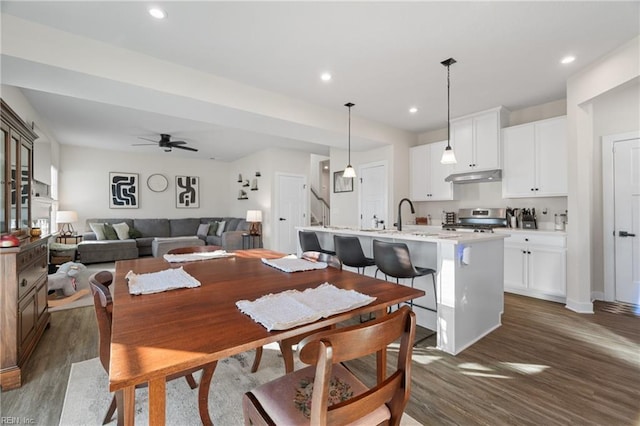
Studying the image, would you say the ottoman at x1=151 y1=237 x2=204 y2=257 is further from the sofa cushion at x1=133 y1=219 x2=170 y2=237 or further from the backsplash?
the backsplash

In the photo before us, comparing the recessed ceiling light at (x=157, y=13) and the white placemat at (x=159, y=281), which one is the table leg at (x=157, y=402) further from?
the recessed ceiling light at (x=157, y=13)

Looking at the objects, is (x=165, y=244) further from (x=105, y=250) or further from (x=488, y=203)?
(x=488, y=203)

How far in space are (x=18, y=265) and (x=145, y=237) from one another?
537cm

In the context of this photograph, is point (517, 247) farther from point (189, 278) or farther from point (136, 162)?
point (136, 162)

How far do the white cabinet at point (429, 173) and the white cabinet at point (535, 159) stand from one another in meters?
0.84

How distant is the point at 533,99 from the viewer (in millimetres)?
3912

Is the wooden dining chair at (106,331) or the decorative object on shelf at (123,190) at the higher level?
the decorative object on shelf at (123,190)

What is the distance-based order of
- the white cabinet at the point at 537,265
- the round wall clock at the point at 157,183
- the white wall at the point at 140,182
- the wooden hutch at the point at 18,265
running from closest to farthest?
1. the wooden hutch at the point at 18,265
2. the white cabinet at the point at 537,265
3. the white wall at the point at 140,182
4. the round wall clock at the point at 157,183

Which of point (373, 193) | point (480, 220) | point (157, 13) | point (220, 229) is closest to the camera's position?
point (157, 13)

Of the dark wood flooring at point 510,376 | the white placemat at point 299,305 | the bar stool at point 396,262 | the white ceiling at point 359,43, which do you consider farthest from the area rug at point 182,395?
the white ceiling at point 359,43

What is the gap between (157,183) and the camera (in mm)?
7566

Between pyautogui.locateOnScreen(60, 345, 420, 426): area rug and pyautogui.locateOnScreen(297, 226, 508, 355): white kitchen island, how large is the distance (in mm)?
993

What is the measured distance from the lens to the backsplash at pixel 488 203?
4.07m

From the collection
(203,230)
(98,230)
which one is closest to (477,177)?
(203,230)
